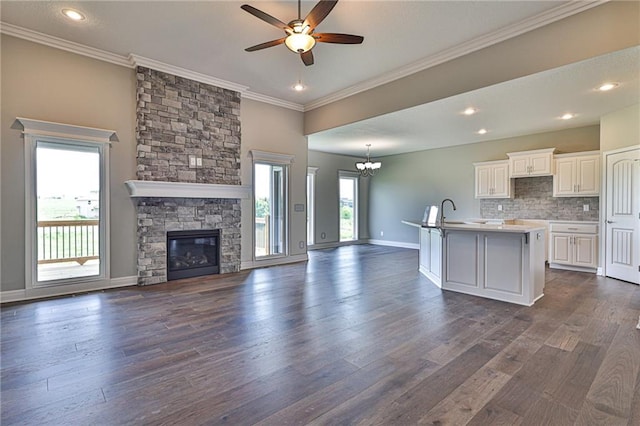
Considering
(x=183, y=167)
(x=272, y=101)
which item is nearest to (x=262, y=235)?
(x=183, y=167)

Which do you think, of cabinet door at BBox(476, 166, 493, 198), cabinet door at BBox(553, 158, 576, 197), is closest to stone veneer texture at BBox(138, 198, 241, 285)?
cabinet door at BBox(476, 166, 493, 198)

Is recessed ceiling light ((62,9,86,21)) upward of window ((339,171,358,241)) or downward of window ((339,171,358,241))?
upward

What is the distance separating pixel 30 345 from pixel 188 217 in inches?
111

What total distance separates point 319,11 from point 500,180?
640cm

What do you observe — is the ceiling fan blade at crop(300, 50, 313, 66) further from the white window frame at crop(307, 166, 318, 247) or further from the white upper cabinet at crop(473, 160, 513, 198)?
the white upper cabinet at crop(473, 160, 513, 198)

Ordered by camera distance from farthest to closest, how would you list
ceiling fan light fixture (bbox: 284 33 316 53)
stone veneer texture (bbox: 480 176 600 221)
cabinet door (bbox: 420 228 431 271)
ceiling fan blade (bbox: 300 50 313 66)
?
stone veneer texture (bbox: 480 176 600 221)
cabinet door (bbox: 420 228 431 271)
ceiling fan blade (bbox: 300 50 313 66)
ceiling fan light fixture (bbox: 284 33 316 53)

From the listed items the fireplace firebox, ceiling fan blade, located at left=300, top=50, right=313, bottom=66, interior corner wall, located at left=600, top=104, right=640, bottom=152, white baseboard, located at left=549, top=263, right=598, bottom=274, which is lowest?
white baseboard, located at left=549, top=263, right=598, bottom=274

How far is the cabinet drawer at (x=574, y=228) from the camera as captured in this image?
5.89 m

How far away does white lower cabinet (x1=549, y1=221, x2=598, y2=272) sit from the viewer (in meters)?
5.86

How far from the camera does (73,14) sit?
363cm

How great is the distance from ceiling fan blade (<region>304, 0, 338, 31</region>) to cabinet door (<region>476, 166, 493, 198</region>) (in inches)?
249

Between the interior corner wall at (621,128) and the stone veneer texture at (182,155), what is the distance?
6.64 metres

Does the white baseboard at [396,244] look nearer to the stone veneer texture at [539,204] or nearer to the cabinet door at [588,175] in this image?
the stone veneer texture at [539,204]

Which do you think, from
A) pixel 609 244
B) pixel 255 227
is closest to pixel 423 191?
pixel 609 244
